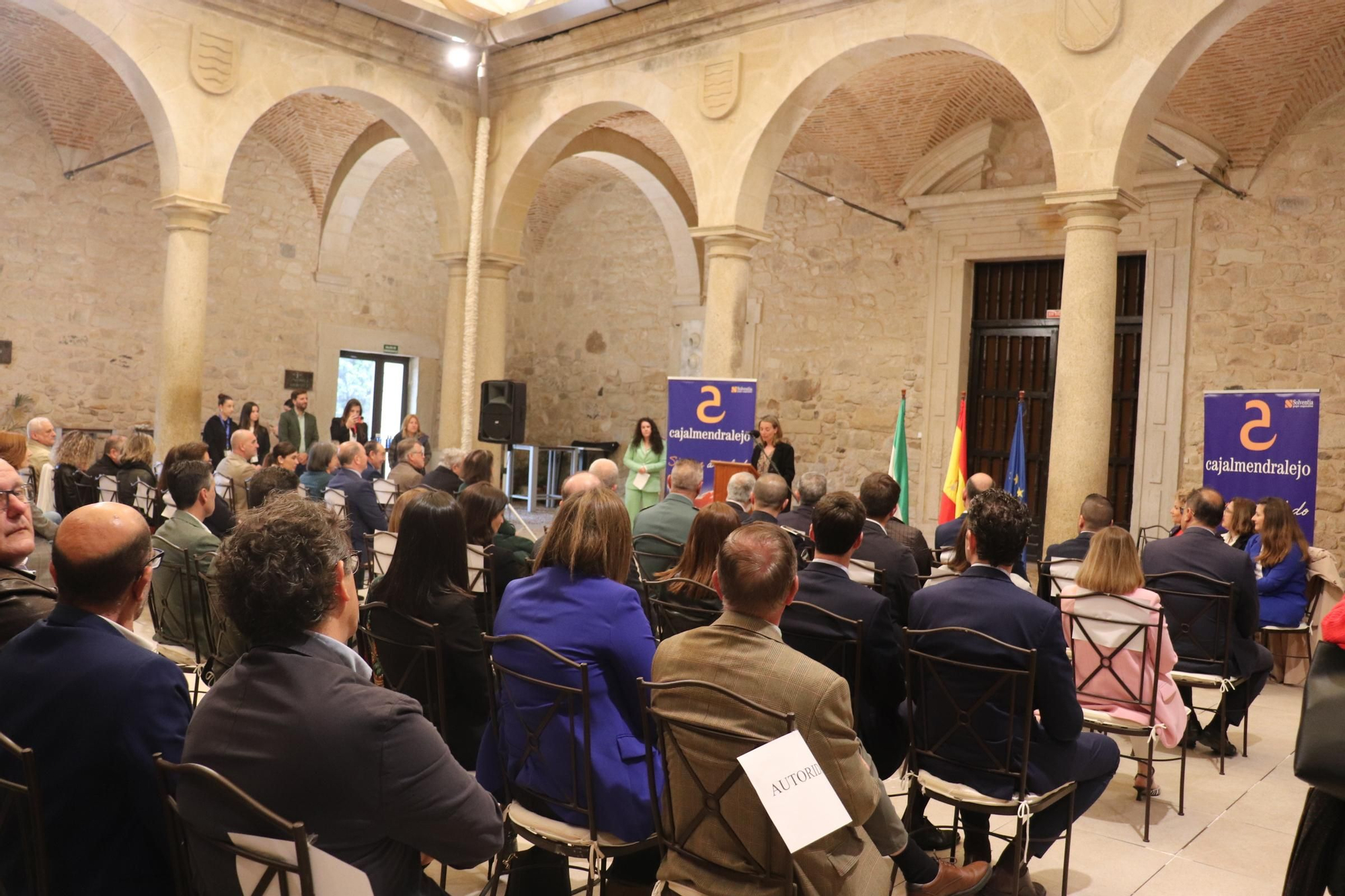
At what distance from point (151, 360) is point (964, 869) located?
11334 mm

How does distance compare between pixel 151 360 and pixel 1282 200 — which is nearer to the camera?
pixel 1282 200

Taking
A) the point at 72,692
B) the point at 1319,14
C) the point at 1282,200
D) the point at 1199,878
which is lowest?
the point at 1199,878

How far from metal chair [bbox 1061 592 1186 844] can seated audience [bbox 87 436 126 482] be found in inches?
244

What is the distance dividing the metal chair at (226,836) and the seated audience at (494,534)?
2366 mm

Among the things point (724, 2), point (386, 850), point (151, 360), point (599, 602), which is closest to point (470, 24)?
point (724, 2)

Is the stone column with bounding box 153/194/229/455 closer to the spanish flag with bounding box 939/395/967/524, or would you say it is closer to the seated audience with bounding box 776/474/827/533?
the seated audience with bounding box 776/474/827/533

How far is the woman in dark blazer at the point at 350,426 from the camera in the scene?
11.1 m

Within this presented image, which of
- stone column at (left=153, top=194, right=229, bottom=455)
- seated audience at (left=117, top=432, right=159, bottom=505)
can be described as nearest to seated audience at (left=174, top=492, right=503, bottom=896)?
seated audience at (left=117, top=432, right=159, bottom=505)

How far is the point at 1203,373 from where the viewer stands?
9.10 m

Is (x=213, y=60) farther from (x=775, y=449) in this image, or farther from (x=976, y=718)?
(x=976, y=718)

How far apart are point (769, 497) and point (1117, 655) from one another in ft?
5.35

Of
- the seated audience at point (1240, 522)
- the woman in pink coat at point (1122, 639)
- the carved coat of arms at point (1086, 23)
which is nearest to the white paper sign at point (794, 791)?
the woman in pink coat at point (1122, 639)

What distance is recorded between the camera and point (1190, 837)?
12.0 ft

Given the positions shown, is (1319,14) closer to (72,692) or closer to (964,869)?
(964,869)
